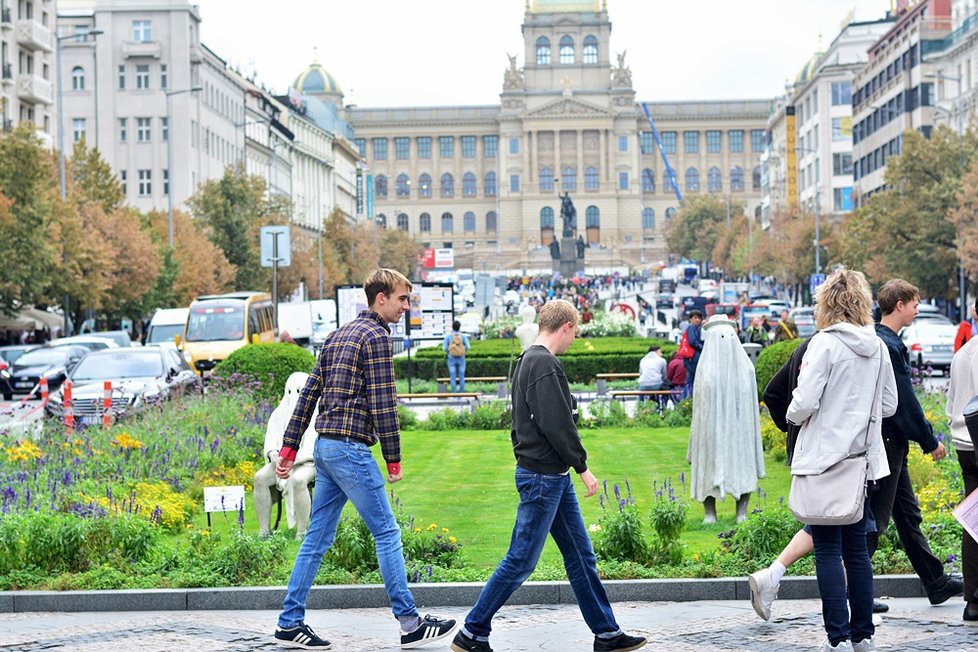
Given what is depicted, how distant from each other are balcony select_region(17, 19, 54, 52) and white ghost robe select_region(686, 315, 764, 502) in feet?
181

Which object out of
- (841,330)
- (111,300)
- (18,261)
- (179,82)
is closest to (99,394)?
(841,330)

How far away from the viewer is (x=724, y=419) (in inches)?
527

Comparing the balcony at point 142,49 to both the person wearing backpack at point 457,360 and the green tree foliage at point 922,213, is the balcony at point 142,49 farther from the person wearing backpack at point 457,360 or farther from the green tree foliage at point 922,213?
the person wearing backpack at point 457,360

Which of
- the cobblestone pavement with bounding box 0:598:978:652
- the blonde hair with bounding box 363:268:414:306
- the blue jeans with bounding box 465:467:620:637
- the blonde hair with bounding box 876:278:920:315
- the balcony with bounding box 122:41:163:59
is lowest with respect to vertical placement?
the cobblestone pavement with bounding box 0:598:978:652

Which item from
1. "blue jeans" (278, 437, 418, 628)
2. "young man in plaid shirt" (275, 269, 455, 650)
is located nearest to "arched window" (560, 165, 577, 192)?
"young man in plaid shirt" (275, 269, 455, 650)

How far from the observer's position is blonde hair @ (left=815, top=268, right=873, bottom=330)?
851 centimetres

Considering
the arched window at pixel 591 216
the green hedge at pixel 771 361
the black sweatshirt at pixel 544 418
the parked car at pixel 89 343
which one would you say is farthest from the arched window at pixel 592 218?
the black sweatshirt at pixel 544 418

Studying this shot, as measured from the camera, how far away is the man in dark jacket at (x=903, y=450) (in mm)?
9445

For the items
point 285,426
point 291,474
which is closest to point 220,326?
point 291,474

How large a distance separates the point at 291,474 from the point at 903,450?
4.64 metres

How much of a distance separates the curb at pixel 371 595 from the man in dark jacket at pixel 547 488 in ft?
5.23

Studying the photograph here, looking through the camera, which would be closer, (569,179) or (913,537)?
(913,537)

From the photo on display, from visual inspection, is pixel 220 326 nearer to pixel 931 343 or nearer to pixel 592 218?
pixel 931 343

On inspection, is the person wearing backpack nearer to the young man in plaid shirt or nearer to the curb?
the curb
